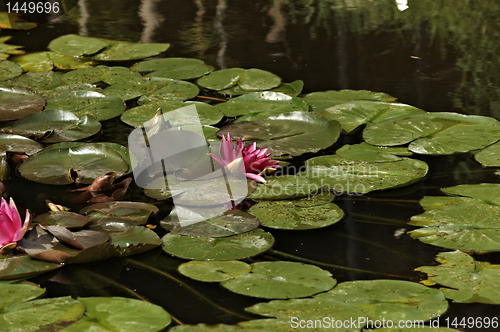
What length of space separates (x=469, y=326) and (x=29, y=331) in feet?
3.28

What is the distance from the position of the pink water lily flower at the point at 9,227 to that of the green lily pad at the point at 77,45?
A: 187 centimetres

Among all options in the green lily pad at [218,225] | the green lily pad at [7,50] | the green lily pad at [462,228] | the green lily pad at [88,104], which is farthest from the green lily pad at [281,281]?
the green lily pad at [7,50]

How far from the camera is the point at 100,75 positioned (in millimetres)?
2783

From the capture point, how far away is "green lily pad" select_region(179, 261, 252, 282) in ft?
4.47

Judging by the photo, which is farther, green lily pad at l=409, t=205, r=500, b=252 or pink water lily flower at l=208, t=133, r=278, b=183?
pink water lily flower at l=208, t=133, r=278, b=183

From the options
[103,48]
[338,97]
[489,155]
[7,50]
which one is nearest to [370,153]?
[489,155]

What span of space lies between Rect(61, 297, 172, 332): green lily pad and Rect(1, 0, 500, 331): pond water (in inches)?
3.0

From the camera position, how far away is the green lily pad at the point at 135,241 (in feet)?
4.87

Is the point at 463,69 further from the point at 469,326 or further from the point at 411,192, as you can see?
the point at 469,326

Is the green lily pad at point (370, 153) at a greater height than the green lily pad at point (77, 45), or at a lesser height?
lesser

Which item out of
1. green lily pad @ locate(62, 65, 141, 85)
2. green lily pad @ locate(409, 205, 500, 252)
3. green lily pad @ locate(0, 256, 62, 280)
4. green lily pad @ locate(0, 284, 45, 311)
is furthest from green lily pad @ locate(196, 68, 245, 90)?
green lily pad @ locate(0, 284, 45, 311)

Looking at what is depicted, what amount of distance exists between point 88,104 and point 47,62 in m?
0.76

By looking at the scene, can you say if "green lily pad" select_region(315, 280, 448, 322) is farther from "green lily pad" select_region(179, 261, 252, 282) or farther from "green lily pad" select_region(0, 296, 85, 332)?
"green lily pad" select_region(0, 296, 85, 332)

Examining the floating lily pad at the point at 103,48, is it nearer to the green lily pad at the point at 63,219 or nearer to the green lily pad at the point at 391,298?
the green lily pad at the point at 63,219
